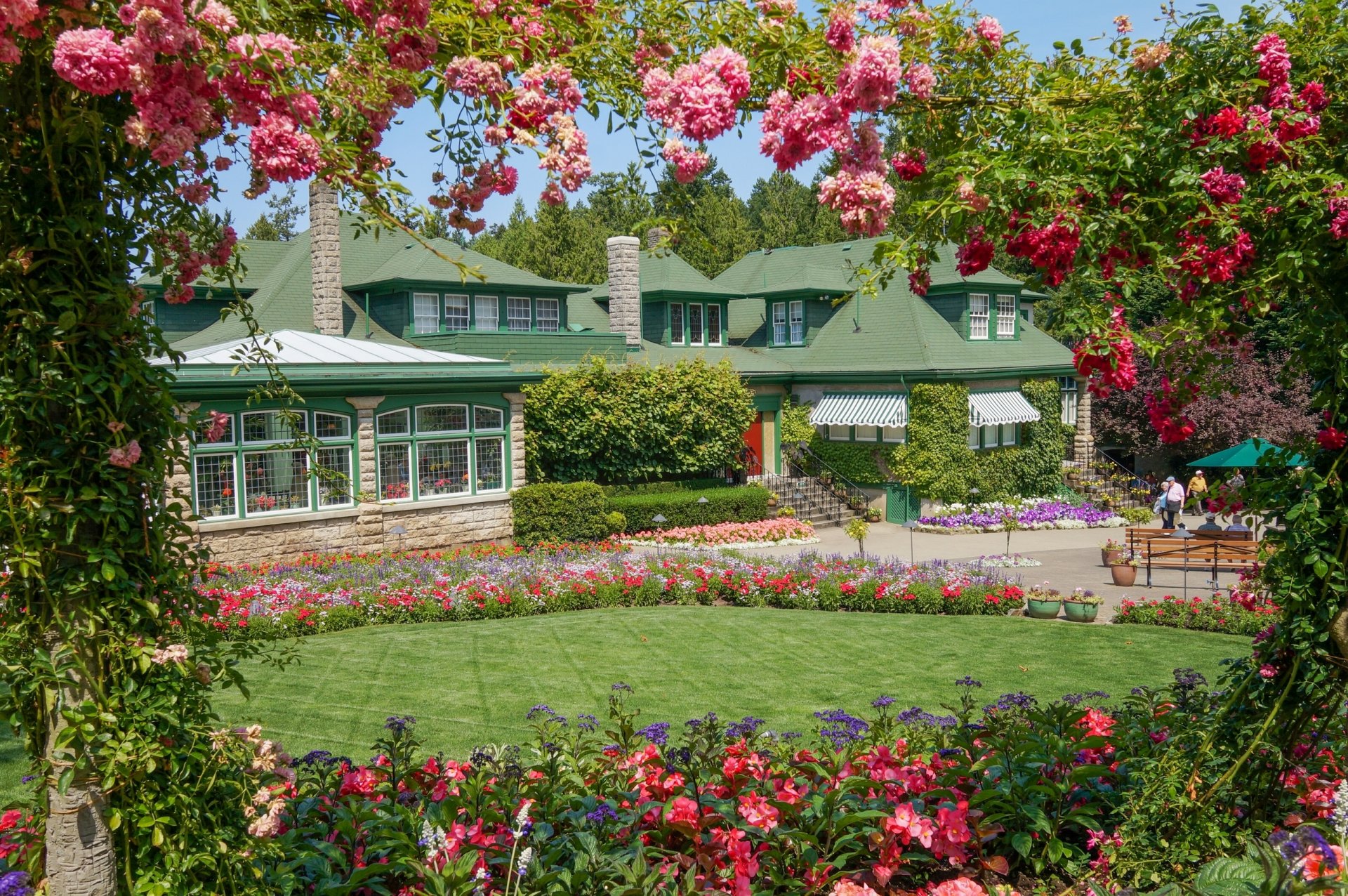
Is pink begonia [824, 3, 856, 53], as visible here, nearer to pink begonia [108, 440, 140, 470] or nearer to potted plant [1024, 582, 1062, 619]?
pink begonia [108, 440, 140, 470]

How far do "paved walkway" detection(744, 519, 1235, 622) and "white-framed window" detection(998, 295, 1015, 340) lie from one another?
6936 mm

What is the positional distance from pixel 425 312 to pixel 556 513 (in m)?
7.38

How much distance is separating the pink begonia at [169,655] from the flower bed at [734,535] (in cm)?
1667

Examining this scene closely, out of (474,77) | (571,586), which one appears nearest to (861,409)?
(571,586)

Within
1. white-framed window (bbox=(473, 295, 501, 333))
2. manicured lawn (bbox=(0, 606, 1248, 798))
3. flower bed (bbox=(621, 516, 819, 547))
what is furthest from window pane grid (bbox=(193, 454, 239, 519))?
white-framed window (bbox=(473, 295, 501, 333))

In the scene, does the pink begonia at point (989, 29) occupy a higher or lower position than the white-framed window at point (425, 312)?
lower

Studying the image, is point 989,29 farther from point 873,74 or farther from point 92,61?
point 92,61

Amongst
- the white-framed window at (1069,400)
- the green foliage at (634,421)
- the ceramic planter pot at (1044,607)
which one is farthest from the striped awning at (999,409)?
the ceramic planter pot at (1044,607)

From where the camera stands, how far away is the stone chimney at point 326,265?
73.3 feet

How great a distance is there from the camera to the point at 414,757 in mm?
7352

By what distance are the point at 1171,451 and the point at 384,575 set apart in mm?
26210

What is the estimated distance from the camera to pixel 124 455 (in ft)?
10.9

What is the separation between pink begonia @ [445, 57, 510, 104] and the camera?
3221mm

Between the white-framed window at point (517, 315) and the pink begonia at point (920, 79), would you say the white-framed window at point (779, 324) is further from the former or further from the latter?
the pink begonia at point (920, 79)
